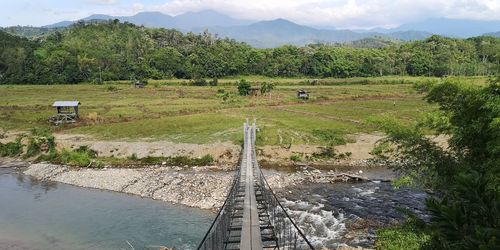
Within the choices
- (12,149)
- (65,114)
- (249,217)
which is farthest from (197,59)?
(249,217)

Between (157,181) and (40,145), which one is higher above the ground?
(40,145)

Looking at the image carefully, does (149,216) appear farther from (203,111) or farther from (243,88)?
(243,88)

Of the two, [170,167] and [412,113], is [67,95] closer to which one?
[170,167]

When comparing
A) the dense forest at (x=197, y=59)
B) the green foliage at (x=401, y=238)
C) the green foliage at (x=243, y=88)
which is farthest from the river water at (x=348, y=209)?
the dense forest at (x=197, y=59)

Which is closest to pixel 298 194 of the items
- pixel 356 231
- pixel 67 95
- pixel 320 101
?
pixel 356 231

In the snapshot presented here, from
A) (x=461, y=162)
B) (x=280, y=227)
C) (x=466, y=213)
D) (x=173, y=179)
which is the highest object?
(x=466, y=213)

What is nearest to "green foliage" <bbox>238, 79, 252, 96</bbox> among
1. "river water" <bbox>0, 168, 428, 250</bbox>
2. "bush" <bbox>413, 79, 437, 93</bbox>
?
"river water" <bbox>0, 168, 428, 250</bbox>

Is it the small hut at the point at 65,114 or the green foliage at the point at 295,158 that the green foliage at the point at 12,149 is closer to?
the small hut at the point at 65,114
